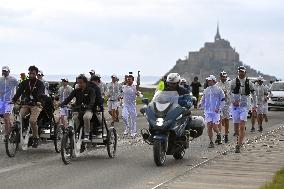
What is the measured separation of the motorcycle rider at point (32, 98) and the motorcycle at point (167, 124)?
2.73 meters

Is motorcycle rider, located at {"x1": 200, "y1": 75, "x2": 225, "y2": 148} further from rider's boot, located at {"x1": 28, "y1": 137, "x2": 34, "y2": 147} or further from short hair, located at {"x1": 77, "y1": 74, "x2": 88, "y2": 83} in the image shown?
rider's boot, located at {"x1": 28, "y1": 137, "x2": 34, "y2": 147}

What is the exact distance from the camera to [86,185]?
11.1 m

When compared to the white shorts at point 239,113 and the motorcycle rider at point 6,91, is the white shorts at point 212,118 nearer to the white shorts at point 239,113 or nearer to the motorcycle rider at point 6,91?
the white shorts at point 239,113

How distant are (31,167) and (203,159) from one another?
394 cm

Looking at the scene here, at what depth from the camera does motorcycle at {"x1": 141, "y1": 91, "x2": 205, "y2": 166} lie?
13680 millimetres

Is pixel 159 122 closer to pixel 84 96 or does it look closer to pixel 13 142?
pixel 84 96

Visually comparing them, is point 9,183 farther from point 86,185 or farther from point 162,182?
point 162,182

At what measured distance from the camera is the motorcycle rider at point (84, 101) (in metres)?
14.6

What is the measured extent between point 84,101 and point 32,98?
145cm

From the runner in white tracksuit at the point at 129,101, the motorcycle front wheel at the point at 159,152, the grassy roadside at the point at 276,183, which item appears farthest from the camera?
the runner in white tracksuit at the point at 129,101

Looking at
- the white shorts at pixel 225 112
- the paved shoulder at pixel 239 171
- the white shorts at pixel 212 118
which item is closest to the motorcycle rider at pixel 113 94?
the white shorts at pixel 225 112

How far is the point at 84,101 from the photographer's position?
14883 mm

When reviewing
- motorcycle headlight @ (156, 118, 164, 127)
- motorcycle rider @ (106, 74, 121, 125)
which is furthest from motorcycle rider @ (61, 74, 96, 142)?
motorcycle rider @ (106, 74, 121, 125)

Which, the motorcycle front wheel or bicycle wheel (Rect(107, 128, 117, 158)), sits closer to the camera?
the motorcycle front wheel
